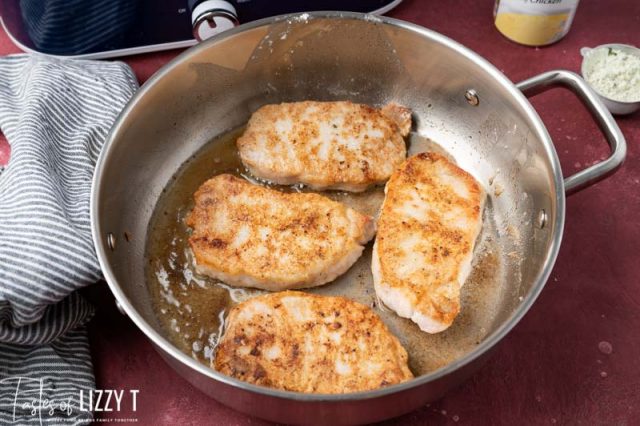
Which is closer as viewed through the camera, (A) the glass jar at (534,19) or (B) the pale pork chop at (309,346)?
(B) the pale pork chop at (309,346)

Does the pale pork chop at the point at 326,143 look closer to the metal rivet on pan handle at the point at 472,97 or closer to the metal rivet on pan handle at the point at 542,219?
the metal rivet on pan handle at the point at 472,97

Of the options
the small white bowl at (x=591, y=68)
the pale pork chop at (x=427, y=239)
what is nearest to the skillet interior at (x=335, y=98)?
the pale pork chop at (x=427, y=239)

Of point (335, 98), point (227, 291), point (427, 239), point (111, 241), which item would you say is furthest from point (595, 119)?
point (111, 241)

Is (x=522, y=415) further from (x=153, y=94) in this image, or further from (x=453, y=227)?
(x=153, y=94)

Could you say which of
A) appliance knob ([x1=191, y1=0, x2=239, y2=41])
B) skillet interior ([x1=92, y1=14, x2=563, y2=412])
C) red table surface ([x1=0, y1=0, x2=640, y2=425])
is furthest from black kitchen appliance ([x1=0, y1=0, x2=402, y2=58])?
red table surface ([x1=0, y1=0, x2=640, y2=425])

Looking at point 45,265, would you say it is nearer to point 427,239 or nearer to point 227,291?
point 227,291
